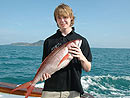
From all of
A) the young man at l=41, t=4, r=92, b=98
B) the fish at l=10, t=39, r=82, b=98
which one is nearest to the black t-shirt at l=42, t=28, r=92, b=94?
the young man at l=41, t=4, r=92, b=98

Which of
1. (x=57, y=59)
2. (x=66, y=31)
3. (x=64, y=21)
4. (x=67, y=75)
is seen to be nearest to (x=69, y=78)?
(x=67, y=75)

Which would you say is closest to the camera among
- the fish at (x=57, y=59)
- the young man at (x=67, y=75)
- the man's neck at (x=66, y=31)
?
the fish at (x=57, y=59)

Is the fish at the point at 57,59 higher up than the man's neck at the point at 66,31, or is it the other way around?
the man's neck at the point at 66,31

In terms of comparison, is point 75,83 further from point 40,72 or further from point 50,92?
point 40,72

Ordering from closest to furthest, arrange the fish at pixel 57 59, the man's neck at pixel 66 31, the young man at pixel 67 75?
the fish at pixel 57 59 → the young man at pixel 67 75 → the man's neck at pixel 66 31

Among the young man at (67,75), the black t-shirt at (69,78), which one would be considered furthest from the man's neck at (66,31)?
the black t-shirt at (69,78)

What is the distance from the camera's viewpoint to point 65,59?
1.68m

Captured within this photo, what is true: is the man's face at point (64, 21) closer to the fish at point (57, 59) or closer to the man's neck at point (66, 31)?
the man's neck at point (66, 31)

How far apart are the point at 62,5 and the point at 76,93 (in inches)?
48.0

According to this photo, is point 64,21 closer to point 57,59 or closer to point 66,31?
point 66,31

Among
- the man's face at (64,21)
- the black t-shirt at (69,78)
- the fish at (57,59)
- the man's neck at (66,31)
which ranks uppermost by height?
the man's face at (64,21)

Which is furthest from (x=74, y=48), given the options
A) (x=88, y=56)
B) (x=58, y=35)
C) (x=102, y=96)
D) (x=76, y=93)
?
(x=102, y=96)

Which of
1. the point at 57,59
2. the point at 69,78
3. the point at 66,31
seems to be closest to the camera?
the point at 57,59

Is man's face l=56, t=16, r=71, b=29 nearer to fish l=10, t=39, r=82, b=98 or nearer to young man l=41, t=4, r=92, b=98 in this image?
young man l=41, t=4, r=92, b=98
